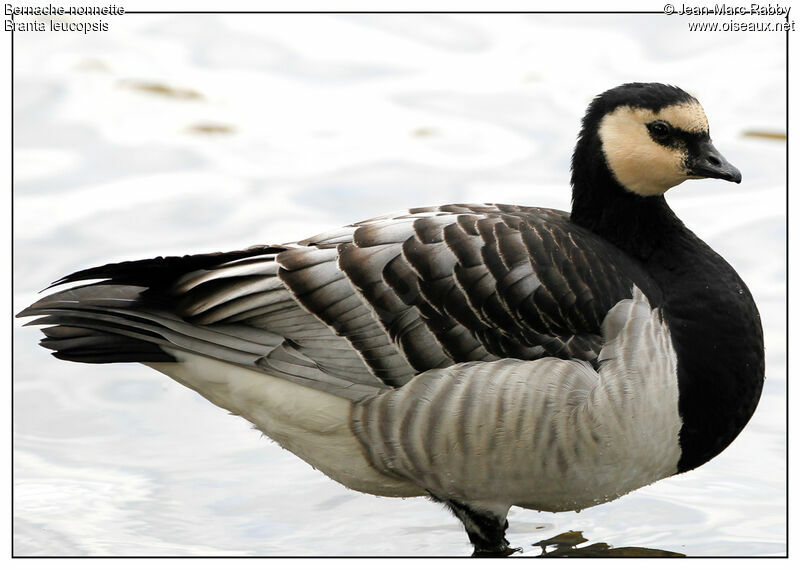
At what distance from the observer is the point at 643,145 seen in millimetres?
5734

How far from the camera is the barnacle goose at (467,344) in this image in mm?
5336

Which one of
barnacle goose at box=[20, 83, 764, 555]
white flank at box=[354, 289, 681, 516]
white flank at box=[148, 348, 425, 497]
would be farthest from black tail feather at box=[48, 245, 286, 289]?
white flank at box=[354, 289, 681, 516]

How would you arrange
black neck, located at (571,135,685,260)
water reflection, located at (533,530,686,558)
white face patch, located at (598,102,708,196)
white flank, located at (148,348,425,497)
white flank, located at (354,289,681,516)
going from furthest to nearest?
water reflection, located at (533,530,686,558) → black neck, located at (571,135,685,260) → white face patch, located at (598,102,708,196) → white flank, located at (148,348,425,497) → white flank, located at (354,289,681,516)

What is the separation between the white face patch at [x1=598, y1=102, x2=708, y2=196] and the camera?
5703 millimetres

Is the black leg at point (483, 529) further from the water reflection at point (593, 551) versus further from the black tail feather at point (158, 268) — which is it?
the black tail feather at point (158, 268)

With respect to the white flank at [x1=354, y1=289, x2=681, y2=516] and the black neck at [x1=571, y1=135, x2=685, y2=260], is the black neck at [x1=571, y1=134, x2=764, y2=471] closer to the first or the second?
the black neck at [x1=571, y1=135, x2=685, y2=260]

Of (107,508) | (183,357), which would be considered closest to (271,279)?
(183,357)

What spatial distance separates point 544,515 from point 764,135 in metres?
5.21

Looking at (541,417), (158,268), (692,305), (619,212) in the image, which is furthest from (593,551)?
(158,268)

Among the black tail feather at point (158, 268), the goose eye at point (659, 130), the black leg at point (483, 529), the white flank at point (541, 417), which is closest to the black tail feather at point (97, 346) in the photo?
the black tail feather at point (158, 268)

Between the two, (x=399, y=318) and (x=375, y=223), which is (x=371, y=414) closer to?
(x=399, y=318)

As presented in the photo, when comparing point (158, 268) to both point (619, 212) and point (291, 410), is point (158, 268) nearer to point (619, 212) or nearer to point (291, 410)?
point (291, 410)

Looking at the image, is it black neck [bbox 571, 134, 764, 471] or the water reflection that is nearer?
black neck [bbox 571, 134, 764, 471]

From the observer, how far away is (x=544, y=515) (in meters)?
6.40
